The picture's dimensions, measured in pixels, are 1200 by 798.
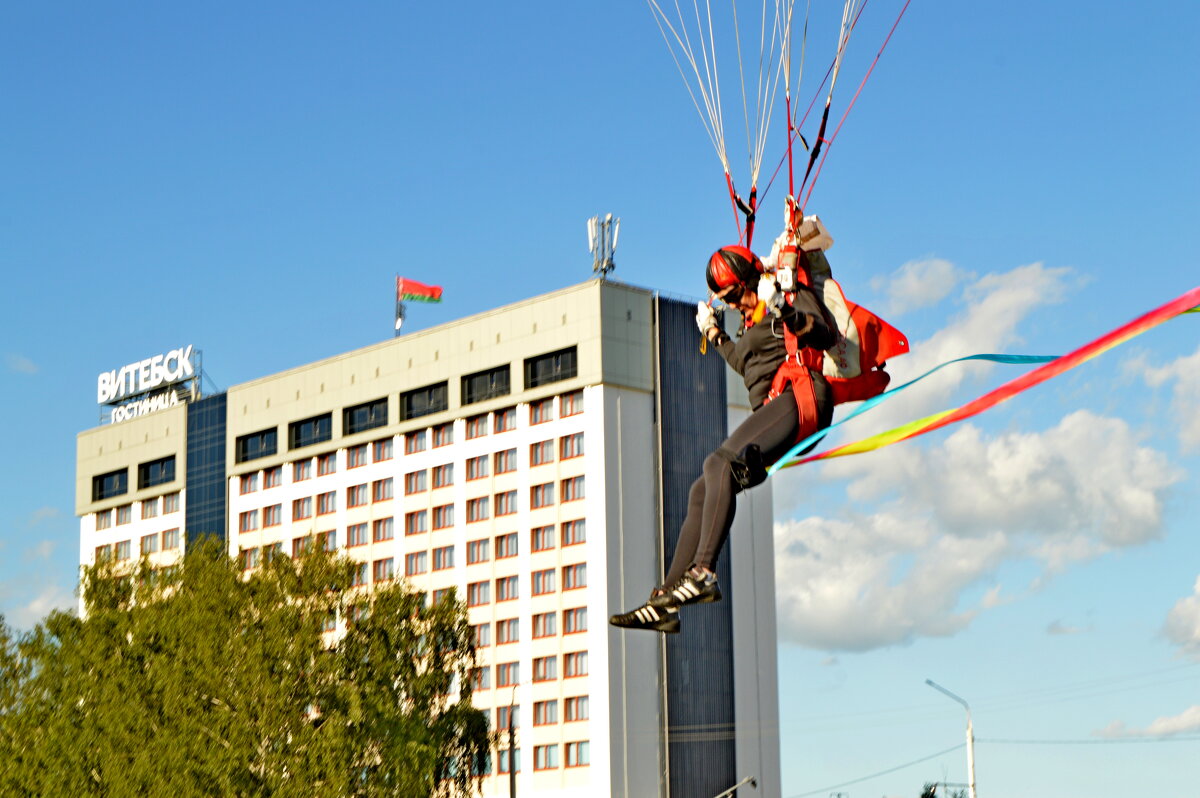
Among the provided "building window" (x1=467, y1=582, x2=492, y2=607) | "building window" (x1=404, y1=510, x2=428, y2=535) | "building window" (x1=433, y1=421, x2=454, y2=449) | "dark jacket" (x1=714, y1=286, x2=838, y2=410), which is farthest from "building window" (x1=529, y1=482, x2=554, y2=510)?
"dark jacket" (x1=714, y1=286, x2=838, y2=410)

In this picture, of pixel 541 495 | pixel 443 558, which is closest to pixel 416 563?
pixel 443 558

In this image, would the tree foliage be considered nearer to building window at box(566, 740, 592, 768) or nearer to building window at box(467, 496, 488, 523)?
building window at box(566, 740, 592, 768)

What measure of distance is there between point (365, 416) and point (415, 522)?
733cm

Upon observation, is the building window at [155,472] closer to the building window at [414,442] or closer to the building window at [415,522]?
the building window at [414,442]

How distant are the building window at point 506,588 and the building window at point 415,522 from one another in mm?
6825

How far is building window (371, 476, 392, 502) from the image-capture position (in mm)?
96625

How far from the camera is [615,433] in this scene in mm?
85750

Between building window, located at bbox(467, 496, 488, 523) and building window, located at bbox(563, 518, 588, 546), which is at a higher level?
building window, located at bbox(467, 496, 488, 523)

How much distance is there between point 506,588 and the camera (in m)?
89.1

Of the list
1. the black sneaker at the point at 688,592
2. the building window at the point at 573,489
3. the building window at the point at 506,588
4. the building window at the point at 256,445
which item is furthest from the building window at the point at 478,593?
the black sneaker at the point at 688,592

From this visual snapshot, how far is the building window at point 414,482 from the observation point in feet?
311

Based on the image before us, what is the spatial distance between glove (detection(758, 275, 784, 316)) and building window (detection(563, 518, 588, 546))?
7306cm

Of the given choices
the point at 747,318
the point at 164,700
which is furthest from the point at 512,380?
the point at 747,318

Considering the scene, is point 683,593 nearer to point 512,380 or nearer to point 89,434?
point 512,380
